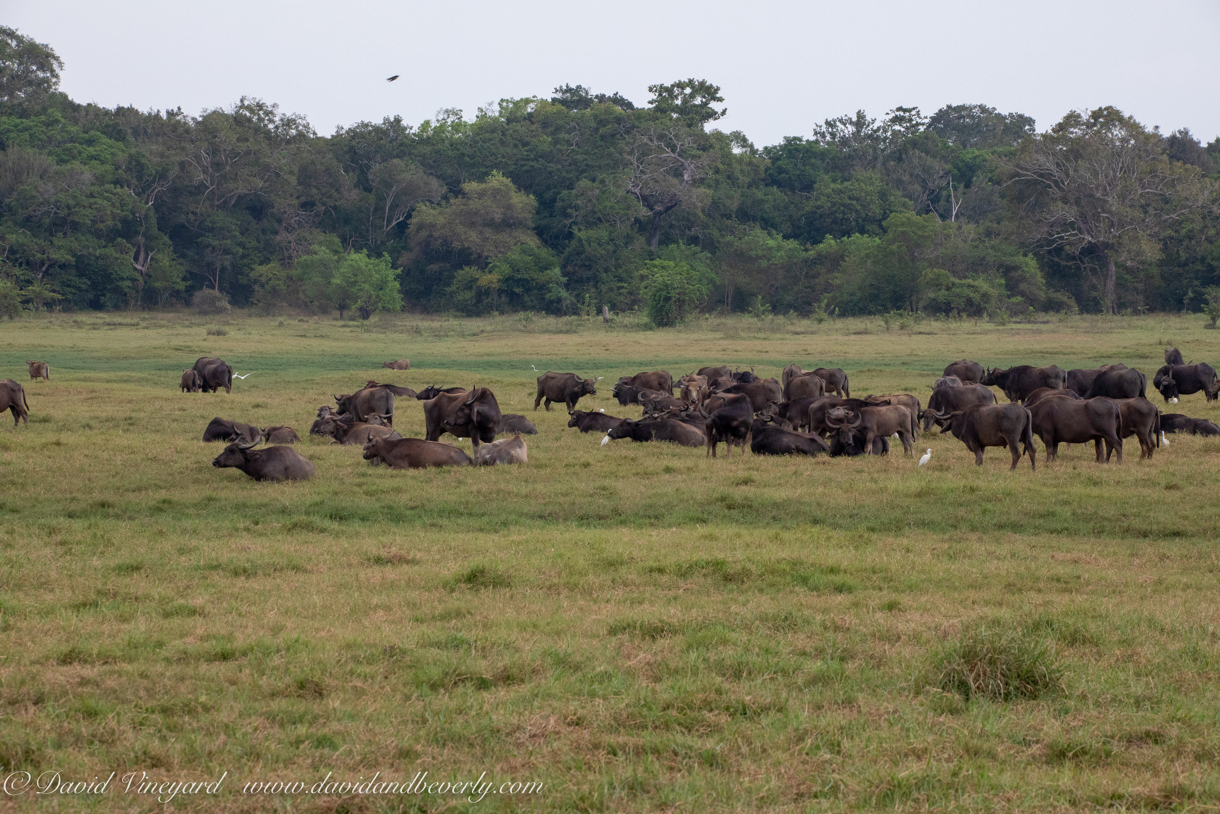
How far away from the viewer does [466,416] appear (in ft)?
47.3

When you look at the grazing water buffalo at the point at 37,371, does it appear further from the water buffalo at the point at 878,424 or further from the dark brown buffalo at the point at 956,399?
the dark brown buffalo at the point at 956,399

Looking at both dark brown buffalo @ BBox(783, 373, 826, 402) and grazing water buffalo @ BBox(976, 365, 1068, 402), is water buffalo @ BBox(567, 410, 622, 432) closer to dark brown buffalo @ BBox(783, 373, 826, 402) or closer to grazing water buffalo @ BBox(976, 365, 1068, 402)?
dark brown buffalo @ BBox(783, 373, 826, 402)

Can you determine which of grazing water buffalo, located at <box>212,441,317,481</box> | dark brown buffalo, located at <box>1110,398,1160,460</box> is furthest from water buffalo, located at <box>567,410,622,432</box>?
dark brown buffalo, located at <box>1110,398,1160,460</box>

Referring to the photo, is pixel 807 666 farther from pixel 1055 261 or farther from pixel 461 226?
pixel 461 226

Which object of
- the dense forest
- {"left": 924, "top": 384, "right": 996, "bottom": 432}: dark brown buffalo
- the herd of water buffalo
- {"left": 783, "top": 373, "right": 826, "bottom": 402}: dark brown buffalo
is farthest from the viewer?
the dense forest

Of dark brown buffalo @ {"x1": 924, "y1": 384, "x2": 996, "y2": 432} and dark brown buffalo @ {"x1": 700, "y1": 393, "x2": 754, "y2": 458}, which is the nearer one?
dark brown buffalo @ {"x1": 700, "y1": 393, "x2": 754, "y2": 458}

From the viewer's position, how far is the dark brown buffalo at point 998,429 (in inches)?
495

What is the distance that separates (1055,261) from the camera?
58.1m

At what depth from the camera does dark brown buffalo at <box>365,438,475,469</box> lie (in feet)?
42.7

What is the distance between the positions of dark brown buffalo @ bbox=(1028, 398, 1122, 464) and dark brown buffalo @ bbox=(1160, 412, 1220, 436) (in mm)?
3126

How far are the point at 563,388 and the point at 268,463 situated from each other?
8398 mm

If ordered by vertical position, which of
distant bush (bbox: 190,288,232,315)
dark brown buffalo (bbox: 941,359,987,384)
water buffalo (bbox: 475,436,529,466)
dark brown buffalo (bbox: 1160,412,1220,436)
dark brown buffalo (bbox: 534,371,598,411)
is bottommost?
water buffalo (bbox: 475,436,529,466)
